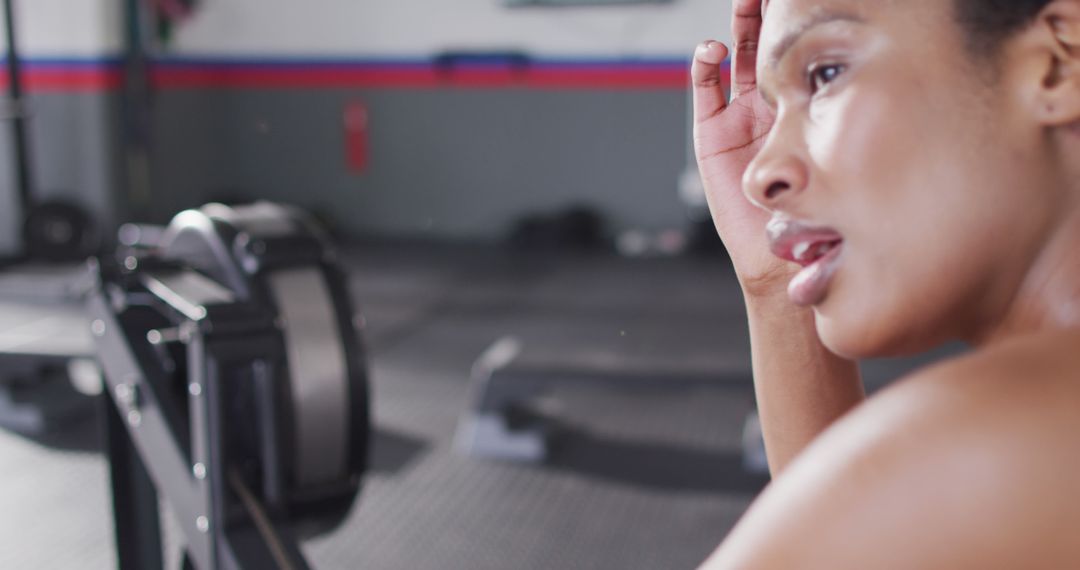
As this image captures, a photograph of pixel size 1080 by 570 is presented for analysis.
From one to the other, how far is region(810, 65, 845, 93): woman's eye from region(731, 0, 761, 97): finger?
0.16 metres

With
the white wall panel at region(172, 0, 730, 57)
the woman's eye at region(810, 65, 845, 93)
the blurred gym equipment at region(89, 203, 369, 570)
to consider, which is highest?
the woman's eye at region(810, 65, 845, 93)

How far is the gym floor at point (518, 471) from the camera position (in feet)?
6.88

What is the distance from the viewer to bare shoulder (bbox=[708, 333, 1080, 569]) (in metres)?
0.30

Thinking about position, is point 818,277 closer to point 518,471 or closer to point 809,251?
point 809,251

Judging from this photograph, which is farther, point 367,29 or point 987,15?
point 367,29

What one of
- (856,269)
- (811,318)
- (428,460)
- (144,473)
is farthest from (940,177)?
(428,460)

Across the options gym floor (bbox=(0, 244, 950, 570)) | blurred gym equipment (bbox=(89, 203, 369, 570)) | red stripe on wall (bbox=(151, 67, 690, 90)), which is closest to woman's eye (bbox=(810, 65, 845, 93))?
blurred gym equipment (bbox=(89, 203, 369, 570))

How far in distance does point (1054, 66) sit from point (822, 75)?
0.09 meters

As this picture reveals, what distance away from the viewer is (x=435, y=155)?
6.10m

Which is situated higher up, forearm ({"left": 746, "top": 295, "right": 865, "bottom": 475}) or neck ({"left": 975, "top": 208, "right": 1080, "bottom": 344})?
neck ({"left": 975, "top": 208, "right": 1080, "bottom": 344})

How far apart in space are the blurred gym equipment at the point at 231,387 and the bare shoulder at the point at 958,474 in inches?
40.1

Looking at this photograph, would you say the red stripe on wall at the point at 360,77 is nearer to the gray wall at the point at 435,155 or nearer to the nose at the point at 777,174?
the gray wall at the point at 435,155

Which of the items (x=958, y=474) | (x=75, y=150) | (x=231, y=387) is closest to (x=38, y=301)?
(x=75, y=150)

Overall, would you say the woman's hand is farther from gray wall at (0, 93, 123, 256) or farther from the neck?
gray wall at (0, 93, 123, 256)
